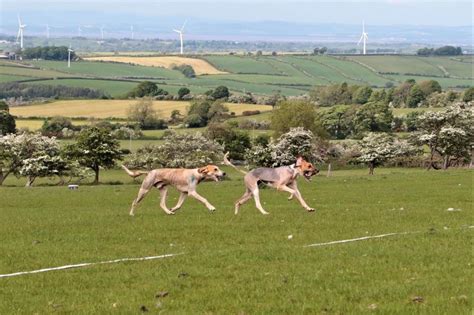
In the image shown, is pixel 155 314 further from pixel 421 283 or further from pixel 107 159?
pixel 107 159

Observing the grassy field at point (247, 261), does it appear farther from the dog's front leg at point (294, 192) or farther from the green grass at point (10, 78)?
the green grass at point (10, 78)

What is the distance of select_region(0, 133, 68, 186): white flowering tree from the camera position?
7206cm

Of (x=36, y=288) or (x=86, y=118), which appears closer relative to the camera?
(x=36, y=288)

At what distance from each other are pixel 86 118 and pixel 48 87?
52352mm

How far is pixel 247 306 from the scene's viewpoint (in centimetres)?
1231

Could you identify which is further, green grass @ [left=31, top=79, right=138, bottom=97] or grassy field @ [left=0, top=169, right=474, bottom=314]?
green grass @ [left=31, top=79, right=138, bottom=97]

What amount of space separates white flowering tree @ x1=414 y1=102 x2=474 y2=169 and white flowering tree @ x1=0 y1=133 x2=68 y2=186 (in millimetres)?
33430

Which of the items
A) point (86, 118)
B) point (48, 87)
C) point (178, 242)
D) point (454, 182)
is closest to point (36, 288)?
point (178, 242)

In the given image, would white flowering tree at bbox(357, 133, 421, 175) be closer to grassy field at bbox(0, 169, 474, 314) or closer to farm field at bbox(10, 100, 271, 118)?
farm field at bbox(10, 100, 271, 118)

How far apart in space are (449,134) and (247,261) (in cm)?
6698

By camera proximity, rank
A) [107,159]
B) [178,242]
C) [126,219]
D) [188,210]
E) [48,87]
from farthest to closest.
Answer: [48,87]
[107,159]
[188,210]
[126,219]
[178,242]

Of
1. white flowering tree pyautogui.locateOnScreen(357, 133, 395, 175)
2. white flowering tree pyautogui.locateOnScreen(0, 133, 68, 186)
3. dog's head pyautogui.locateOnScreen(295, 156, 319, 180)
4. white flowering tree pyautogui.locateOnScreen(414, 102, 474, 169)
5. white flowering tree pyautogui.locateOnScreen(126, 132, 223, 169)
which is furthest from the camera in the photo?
white flowering tree pyautogui.locateOnScreen(357, 133, 395, 175)

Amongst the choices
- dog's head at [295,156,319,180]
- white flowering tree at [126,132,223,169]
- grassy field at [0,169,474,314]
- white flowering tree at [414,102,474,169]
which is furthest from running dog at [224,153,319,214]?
white flowering tree at [126,132,223,169]

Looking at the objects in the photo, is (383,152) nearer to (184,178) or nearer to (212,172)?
(184,178)
